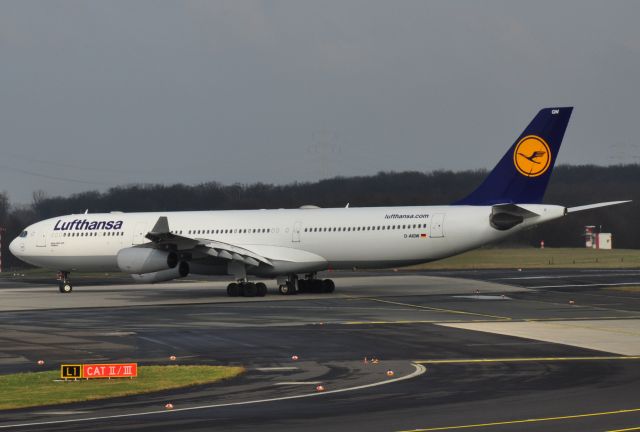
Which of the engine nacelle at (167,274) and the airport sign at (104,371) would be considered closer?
the airport sign at (104,371)

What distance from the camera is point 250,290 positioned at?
165ft

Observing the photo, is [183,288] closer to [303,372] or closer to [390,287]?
[390,287]

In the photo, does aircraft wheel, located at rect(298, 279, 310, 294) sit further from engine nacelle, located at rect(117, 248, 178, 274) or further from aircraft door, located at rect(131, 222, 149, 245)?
aircraft door, located at rect(131, 222, 149, 245)

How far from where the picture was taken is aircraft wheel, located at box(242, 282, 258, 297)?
50438 mm

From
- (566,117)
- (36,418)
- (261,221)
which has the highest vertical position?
(566,117)

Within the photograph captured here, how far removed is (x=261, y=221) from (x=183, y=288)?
9597mm

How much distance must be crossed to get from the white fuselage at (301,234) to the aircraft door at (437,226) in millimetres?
44

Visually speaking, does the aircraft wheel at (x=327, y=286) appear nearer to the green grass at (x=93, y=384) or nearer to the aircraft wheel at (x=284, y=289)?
the aircraft wheel at (x=284, y=289)

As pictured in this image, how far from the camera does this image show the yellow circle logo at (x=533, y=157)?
47375 millimetres

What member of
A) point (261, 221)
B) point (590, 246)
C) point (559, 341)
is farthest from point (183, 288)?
point (590, 246)

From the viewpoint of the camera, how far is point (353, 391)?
1914 cm

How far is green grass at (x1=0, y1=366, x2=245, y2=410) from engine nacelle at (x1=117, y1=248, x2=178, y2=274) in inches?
1015

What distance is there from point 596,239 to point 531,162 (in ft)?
191

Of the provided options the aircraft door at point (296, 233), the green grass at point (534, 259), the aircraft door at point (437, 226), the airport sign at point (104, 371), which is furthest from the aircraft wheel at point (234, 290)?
the green grass at point (534, 259)
